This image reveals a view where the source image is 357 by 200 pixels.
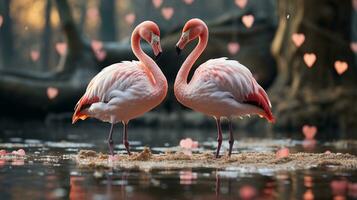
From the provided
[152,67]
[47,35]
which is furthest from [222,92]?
[47,35]

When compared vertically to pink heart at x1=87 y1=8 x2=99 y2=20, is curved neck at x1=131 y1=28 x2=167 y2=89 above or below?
below

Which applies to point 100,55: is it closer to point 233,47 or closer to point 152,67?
point 233,47

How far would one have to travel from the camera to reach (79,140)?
15.2 m

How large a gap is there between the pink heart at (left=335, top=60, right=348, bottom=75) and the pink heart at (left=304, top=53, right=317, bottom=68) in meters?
0.50

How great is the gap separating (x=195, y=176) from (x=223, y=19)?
16300mm

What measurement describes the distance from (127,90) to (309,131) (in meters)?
8.44

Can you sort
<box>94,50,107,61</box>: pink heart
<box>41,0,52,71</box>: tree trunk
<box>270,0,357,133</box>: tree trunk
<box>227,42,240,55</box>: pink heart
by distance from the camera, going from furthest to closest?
<box>41,0,52,71</box>: tree trunk
<box>227,42,240,55</box>: pink heart
<box>94,50,107,61</box>: pink heart
<box>270,0,357,133</box>: tree trunk

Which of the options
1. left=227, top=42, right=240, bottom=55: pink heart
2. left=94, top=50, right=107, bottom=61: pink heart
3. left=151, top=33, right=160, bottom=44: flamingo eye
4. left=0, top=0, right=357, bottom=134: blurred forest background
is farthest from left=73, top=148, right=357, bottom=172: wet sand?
left=227, top=42, right=240, bottom=55: pink heart

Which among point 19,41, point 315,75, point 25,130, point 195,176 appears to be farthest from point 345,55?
point 19,41

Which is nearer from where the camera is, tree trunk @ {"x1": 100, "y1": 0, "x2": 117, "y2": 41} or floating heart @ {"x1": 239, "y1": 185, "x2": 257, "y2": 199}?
floating heart @ {"x1": 239, "y1": 185, "x2": 257, "y2": 199}

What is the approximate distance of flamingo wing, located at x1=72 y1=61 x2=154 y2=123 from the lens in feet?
34.9

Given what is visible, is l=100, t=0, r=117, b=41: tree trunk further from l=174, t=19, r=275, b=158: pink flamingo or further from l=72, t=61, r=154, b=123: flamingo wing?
l=174, t=19, r=275, b=158: pink flamingo

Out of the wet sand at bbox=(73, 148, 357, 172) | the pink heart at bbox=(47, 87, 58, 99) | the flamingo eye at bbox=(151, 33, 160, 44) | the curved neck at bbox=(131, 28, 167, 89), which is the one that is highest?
the pink heart at bbox=(47, 87, 58, 99)

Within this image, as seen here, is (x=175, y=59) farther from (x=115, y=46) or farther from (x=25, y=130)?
(x=25, y=130)
